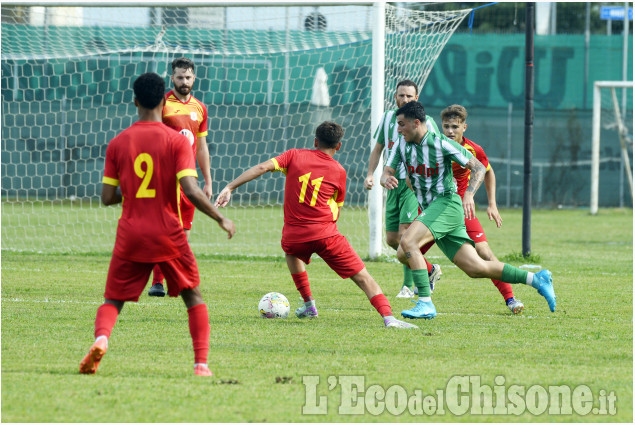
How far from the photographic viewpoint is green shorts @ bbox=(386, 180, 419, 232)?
27.4 ft

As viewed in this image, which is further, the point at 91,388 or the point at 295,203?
the point at 295,203

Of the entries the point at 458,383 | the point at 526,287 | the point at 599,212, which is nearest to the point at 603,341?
the point at 458,383

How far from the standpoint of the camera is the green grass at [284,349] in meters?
4.18

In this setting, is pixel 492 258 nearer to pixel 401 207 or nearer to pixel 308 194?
pixel 401 207

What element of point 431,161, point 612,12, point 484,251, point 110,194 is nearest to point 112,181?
point 110,194

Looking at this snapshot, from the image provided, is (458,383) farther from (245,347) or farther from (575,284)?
(575,284)

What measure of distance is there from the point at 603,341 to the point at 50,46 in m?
15.7

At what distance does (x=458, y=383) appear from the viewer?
15.4ft

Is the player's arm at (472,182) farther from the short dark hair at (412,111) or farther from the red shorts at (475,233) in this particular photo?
the red shorts at (475,233)

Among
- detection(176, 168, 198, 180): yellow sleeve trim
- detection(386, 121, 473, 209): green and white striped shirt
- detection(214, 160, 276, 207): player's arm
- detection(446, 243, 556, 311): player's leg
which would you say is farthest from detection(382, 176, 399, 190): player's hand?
detection(176, 168, 198, 180): yellow sleeve trim

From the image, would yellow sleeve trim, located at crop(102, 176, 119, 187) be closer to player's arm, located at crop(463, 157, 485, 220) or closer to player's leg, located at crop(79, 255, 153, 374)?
player's leg, located at crop(79, 255, 153, 374)

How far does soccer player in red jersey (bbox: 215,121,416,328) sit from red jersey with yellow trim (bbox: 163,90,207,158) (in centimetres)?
178

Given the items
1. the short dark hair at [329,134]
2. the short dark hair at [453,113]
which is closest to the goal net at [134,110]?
the short dark hair at [453,113]

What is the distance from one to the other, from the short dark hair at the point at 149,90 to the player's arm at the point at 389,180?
8.59ft
